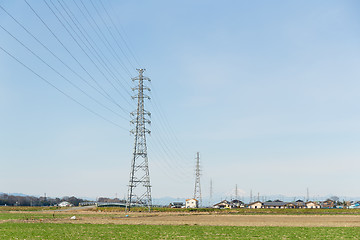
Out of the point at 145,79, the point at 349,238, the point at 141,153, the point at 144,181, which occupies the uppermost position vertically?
the point at 145,79

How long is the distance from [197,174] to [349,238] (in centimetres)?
15016

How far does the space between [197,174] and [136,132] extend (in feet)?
302

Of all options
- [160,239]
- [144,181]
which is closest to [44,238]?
[160,239]

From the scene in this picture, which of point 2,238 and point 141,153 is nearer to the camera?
point 2,238

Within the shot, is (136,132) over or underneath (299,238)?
over

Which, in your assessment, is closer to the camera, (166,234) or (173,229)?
(166,234)

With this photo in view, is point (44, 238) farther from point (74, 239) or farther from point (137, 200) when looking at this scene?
point (137, 200)

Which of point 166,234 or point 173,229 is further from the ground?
point 166,234

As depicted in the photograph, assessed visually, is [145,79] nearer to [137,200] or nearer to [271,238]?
[137,200]

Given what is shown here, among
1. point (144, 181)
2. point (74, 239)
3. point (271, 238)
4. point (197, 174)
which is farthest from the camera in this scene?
point (197, 174)

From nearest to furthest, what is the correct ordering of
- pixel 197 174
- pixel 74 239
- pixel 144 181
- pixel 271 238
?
pixel 74 239, pixel 271 238, pixel 144 181, pixel 197 174

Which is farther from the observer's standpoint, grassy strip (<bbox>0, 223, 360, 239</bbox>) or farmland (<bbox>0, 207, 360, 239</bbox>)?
farmland (<bbox>0, 207, 360, 239</bbox>)

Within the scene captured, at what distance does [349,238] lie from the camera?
3759 cm

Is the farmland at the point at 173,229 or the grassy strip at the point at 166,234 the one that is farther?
the farmland at the point at 173,229
